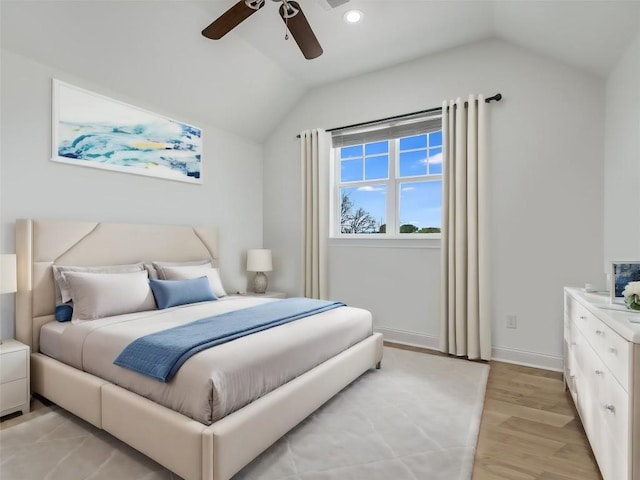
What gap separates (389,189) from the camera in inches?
158

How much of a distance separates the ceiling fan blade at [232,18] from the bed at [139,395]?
1.82 meters

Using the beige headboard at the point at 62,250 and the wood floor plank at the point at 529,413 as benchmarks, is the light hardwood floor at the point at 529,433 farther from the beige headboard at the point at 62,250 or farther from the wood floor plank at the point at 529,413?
the beige headboard at the point at 62,250

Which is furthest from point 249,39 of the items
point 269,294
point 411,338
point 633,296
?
point 633,296

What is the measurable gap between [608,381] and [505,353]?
183 centimetres

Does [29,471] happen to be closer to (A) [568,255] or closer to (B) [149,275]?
(B) [149,275]

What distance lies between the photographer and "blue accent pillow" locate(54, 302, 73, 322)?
8.54 ft

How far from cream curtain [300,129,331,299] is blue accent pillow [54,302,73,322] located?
7.88 ft

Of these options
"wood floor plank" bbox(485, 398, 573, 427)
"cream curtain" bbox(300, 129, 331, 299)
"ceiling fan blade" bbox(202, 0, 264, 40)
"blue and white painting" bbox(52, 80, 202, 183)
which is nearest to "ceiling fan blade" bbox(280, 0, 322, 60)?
"ceiling fan blade" bbox(202, 0, 264, 40)

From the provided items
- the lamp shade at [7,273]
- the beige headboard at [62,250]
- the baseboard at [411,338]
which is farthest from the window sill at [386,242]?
the lamp shade at [7,273]

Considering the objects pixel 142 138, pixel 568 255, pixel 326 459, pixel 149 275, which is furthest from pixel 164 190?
pixel 568 255

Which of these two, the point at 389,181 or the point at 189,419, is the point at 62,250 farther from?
the point at 389,181

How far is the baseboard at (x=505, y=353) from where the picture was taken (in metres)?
3.08

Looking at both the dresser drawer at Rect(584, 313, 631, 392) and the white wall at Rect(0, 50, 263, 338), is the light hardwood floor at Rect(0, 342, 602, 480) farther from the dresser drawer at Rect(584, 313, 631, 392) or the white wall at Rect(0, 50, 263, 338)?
the white wall at Rect(0, 50, 263, 338)

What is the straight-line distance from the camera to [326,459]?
71.1 inches
